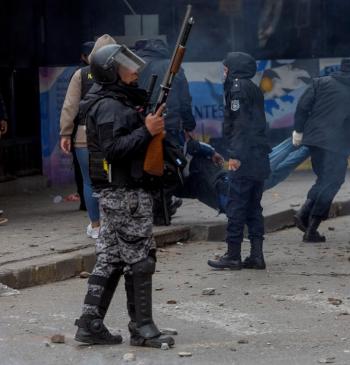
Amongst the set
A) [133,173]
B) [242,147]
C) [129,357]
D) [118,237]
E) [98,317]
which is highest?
[133,173]

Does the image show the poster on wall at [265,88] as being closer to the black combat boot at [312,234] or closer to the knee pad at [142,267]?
the black combat boot at [312,234]

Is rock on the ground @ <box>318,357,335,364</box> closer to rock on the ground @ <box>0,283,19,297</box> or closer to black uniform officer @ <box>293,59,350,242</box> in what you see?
rock on the ground @ <box>0,283,19,297</box>

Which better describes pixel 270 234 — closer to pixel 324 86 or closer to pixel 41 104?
pixel 324 86

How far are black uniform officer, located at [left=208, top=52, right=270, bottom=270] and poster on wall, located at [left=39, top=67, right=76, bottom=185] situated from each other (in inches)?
153

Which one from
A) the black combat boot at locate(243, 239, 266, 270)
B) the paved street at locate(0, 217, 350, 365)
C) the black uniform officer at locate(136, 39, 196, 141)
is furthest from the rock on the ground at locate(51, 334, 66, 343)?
the black uniform officer at locate(136, 39, 196, 141)

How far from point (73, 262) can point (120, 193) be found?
2.26 m

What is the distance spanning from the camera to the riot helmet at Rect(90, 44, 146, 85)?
6043 millimetres

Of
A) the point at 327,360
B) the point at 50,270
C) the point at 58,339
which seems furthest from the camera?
the point at 50,270

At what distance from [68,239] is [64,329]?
2.43m

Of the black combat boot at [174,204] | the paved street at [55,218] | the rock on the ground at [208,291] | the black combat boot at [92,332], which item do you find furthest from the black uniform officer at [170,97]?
the black combat boot at [92,332]

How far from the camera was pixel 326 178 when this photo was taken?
9453 mm

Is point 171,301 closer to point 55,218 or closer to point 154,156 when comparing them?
point 154,156

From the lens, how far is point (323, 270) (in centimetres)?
836

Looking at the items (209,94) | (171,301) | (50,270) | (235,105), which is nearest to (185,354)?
(171,301)
